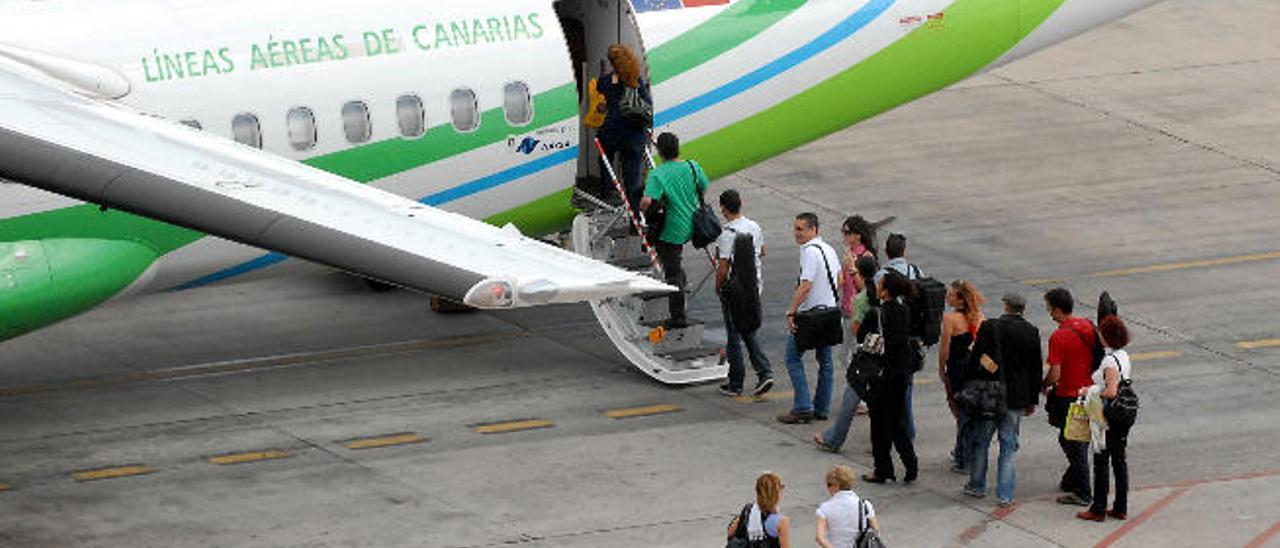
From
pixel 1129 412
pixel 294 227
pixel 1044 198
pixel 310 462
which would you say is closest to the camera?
pixel 294 227

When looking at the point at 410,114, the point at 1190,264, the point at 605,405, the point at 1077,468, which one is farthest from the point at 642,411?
the point at 1190,264

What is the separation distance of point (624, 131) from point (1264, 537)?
24.0 ft

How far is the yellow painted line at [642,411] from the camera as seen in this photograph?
2375 centimetres

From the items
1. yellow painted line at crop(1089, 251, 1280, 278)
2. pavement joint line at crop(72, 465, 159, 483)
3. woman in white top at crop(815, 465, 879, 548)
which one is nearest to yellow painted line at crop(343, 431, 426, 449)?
pavement joint line at crop(72, 465, 159, 483)

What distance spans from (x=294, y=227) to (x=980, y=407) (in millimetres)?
5817

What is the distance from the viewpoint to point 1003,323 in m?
21.0

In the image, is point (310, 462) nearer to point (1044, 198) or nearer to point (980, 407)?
point (980, 407)

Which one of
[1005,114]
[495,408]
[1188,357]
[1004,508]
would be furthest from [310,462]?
[1005,114]

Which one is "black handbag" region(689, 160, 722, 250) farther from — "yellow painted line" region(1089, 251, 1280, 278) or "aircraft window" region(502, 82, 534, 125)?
"yellow painted line" region(1089, 251, 1280, 278)

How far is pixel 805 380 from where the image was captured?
23359 millimetres

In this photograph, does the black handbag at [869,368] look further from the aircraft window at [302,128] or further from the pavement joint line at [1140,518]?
the aircraft window at [302,128]

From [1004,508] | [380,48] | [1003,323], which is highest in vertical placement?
[380,48]

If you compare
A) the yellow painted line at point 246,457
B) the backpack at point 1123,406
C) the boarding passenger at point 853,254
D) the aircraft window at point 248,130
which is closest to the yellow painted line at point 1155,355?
the boarding passenger at point 853,254

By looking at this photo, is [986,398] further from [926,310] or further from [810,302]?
[810,302]
